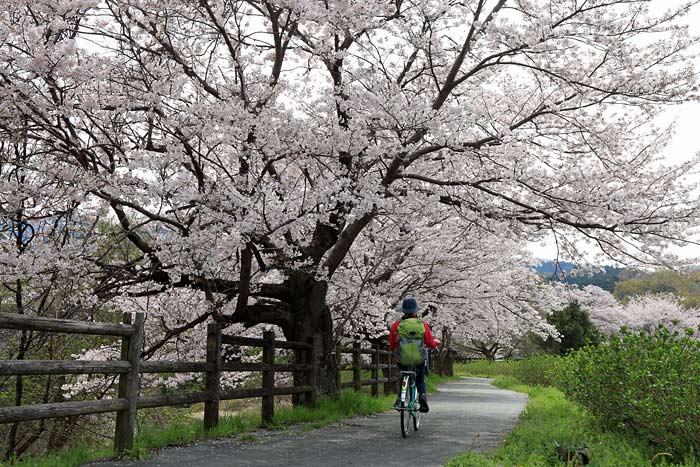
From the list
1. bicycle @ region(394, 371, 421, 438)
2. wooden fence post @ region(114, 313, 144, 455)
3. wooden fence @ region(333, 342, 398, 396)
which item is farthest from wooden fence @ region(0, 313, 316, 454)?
wooden fence @ region(333, 342, 398, 396)

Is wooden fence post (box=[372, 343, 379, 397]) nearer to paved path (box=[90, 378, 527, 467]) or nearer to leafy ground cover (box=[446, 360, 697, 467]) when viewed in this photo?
paved path (box=[90, 378, 527, 467])

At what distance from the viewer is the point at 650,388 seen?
6754 millimetres

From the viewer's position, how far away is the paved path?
680cm

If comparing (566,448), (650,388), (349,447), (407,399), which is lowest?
(349,447)

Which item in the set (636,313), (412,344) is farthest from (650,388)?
(636,313)

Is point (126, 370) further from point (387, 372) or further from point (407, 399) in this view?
point (387, 372)

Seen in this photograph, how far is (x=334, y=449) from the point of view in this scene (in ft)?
26.0

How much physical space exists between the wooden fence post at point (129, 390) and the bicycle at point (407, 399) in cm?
390

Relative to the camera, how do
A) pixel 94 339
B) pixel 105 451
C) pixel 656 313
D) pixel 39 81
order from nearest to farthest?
1. pixel 105 451
2. pixel 39 81
3. pixel 94 339
4. pixel 656 313

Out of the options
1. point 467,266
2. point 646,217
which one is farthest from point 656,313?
point 646,217

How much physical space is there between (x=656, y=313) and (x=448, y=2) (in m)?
Answer: 62.9

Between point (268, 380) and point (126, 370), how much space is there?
149 inches

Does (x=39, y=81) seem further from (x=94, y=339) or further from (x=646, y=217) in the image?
(x=646, y=217)

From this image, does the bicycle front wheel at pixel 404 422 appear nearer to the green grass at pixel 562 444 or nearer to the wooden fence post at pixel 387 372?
the green grass at pixel 562 444
